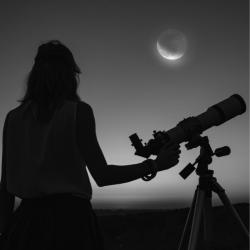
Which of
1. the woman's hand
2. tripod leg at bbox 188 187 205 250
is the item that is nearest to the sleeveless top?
the woman's hand

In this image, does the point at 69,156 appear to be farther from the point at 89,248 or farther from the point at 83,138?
the point at 89,248

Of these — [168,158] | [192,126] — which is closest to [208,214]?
[192,126]

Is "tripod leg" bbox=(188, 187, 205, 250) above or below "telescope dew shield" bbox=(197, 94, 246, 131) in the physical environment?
below

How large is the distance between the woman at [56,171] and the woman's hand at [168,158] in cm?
3

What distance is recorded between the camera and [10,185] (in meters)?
2.05

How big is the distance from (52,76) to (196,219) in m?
1.96

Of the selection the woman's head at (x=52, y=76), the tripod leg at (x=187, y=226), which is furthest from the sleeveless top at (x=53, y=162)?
the tripod leg at (x=187, y=226)

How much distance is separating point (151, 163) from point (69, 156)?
44 cm

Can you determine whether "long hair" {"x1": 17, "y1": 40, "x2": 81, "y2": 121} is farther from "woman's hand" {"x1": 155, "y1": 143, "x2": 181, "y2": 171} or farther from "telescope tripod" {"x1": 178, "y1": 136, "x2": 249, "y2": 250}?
"telescope tripod" {"x1": 178, "y1": 136, "x2": 249, "y2": 250}

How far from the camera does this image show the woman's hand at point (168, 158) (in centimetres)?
214

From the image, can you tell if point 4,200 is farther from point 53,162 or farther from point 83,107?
point 83,107

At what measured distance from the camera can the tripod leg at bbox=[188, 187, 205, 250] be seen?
10.8 ft

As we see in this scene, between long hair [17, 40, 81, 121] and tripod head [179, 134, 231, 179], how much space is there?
1.91 meters

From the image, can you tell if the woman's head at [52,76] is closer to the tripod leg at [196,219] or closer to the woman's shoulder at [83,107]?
the woman's shoulder at [83,107]
